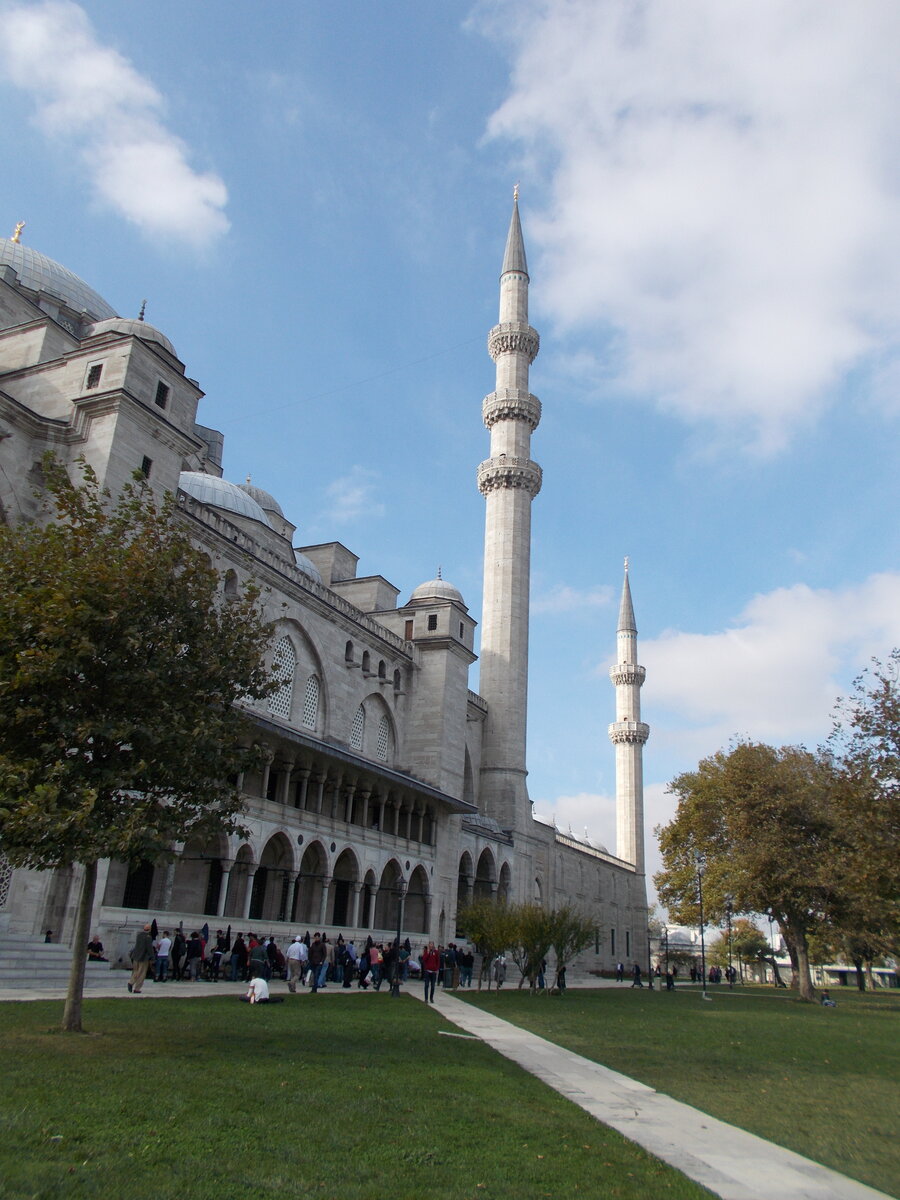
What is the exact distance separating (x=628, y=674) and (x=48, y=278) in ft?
155

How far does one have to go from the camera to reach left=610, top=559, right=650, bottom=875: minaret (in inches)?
2586

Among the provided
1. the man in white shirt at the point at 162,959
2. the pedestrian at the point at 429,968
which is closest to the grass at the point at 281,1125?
the man in white shirt at the point at 162,959

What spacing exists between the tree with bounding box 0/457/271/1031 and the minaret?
57609 mm

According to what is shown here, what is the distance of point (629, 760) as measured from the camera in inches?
2589

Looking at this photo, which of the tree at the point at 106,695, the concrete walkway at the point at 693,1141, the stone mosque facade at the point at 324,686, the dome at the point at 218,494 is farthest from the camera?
the dome at the point at 218,494

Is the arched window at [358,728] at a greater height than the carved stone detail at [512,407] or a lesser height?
lesser

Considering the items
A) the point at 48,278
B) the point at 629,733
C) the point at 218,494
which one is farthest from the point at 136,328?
the point at 629,733

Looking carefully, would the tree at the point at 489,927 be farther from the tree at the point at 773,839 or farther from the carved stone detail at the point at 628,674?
the carved stone detail at the point at 628,674

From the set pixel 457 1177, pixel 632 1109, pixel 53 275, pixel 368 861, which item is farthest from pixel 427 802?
pixel 457 1177

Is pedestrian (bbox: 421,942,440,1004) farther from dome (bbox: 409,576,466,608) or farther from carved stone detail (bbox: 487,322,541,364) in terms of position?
carved stone detail (bbox: 487,322,541,364)

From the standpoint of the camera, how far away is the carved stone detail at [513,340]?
49.2 meters

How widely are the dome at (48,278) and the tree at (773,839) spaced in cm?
3111

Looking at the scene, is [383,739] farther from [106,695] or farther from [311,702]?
[106,695]

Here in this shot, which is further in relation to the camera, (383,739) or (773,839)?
(383,739)
